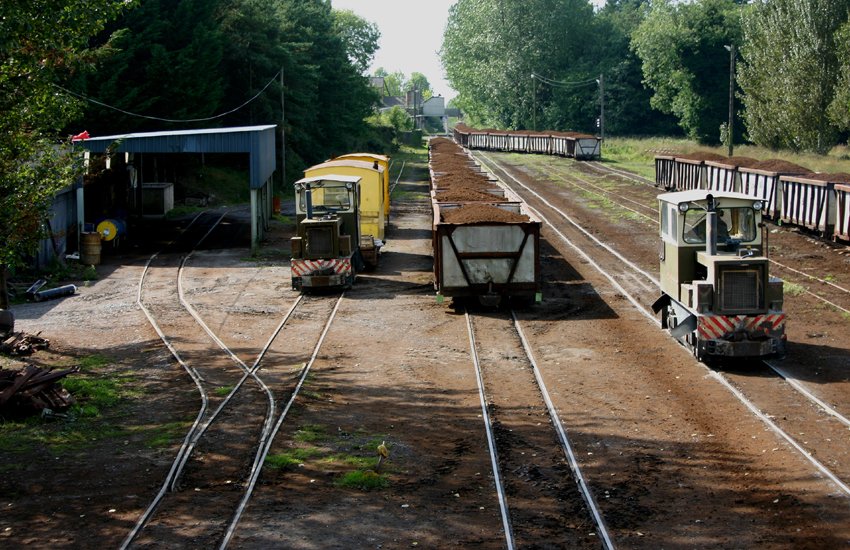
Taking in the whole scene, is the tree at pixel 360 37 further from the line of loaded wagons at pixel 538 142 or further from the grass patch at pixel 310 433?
the grass patch at pixel 310 433

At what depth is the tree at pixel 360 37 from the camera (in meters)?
108

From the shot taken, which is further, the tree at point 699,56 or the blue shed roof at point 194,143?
the tree at point 699,56

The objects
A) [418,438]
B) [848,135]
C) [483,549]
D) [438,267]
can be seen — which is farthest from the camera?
[848,135]

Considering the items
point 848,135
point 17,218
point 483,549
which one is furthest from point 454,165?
point 848,135

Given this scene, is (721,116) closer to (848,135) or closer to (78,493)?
(848,135)

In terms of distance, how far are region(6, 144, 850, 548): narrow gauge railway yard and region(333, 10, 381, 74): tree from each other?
→ 81762 millimetres

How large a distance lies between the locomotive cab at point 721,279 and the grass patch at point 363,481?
7.32 m

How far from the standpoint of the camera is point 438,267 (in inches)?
900

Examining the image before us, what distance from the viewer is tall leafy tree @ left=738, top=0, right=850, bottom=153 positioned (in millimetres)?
61875

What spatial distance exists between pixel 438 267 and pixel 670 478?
11.8m

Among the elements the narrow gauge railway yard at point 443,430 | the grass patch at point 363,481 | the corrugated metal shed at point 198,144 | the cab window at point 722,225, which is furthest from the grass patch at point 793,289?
the corrugated metal shed at point 198,144

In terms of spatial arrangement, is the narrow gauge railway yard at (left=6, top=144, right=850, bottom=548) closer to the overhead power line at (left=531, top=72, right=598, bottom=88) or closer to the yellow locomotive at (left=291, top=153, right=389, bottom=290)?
the yellow locomotive at (left=291, top=153, right=389, bottom=290)

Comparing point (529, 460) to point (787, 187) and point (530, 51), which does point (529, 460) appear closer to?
point (787, 187)

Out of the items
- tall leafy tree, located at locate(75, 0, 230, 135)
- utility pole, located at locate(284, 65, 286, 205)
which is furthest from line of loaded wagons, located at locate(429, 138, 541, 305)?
utility pole, located at locate(284, 65, 286, 205)
